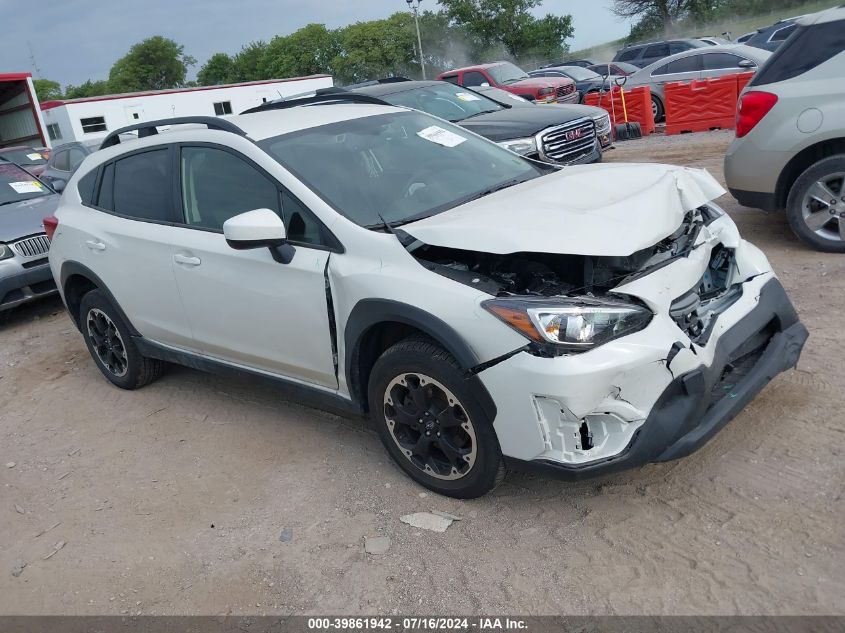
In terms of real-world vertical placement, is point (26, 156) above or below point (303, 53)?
below

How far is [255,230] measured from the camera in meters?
3.60

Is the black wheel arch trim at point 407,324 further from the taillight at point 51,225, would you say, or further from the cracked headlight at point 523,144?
the cracked headlight at point 523,144

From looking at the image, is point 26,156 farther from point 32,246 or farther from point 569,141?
point 569,141

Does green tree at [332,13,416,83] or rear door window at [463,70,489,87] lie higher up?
green tree at [332,13,416,83]

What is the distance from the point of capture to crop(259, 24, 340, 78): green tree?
277ft

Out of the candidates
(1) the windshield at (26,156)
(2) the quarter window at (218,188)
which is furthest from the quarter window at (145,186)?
(1) the windshield at (26,156)

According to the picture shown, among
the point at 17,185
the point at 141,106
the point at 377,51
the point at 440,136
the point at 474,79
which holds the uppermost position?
the point at 377,51

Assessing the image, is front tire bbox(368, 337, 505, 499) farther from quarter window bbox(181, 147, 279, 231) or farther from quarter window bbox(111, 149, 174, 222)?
quarter window bbox(111, 149, 174, 222)

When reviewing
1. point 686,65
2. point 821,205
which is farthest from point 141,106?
point 821,205

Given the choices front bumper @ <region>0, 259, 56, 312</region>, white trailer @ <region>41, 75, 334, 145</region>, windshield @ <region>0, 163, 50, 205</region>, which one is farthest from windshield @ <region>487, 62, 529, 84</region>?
white trailer @ <region>41, 75, 334, 145</region>

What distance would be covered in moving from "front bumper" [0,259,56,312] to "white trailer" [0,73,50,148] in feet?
60.1

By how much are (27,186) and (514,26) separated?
5726cm

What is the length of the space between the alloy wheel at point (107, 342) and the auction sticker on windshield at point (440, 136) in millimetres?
2570

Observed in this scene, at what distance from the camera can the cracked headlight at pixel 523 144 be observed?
338 inches
